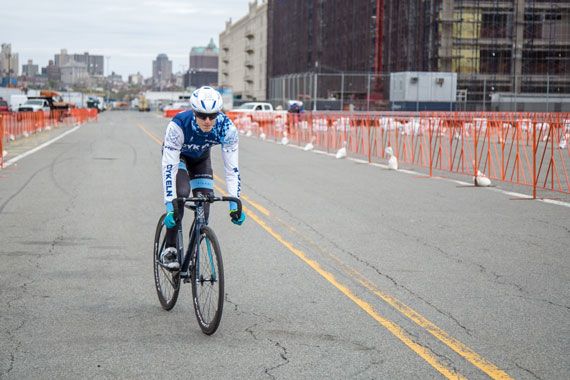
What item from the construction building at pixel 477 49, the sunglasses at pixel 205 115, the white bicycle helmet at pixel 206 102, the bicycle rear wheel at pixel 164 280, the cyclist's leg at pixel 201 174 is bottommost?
the bicycle rear wheel at pixel 164 280

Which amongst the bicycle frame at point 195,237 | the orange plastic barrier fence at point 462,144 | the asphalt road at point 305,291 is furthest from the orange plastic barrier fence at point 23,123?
the bicycle frame at point 195,237

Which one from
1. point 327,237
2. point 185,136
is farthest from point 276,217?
point 185,136

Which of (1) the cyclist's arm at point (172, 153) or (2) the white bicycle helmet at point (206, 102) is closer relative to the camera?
(2) the white bicycle helmet at point (206, 102)

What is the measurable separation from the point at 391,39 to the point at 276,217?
70.8 metres

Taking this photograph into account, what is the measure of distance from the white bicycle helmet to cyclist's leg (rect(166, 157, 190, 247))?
701mm

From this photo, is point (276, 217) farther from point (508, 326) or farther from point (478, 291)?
point (508, 326)

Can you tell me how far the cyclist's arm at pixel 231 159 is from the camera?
6.43 m

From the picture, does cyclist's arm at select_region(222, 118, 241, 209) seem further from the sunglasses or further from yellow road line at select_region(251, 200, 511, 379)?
yellow road line at select_region(251, 200, 511, 379)

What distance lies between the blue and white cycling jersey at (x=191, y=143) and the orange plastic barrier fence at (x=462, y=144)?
1076 centimetres

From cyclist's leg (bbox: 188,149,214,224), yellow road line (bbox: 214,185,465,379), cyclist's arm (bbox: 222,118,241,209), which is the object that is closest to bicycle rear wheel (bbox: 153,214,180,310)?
cyclist's leg (bbox: 188,149,214,224)

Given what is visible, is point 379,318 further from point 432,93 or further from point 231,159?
point 432,93

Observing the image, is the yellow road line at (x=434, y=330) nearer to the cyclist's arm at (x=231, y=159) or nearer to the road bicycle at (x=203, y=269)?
the road bicycle at (x=203, y=269)

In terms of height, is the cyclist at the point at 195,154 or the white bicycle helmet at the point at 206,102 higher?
the white bicycle helmet at the point at 206,102

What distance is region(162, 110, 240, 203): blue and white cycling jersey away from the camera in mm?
6409
